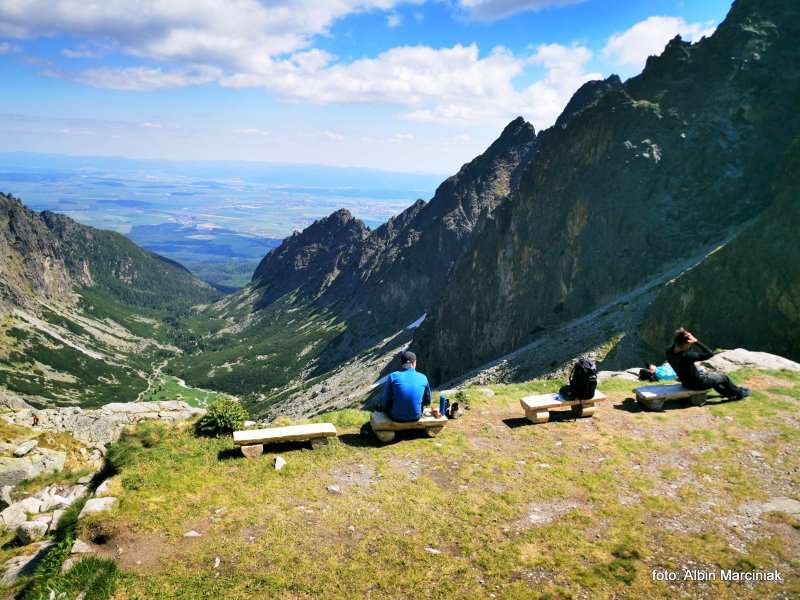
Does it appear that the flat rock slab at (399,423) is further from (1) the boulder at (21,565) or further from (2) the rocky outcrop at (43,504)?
(2) the rocky outcrop at (43,504)

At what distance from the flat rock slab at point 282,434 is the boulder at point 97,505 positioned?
3.83 metres

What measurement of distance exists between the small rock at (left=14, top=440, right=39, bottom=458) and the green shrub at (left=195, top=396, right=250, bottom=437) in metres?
19.3

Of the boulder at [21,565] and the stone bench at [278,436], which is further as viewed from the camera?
the stone bench at [278,436]

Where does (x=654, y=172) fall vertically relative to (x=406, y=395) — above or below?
above

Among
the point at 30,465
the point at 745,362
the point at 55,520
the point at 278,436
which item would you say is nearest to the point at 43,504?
the point at 55,520

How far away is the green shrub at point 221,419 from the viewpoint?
18281mm

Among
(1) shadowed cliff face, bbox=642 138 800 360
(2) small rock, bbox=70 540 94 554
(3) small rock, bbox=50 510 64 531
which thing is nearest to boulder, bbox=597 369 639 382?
(1) shadowed cliff face, bbox=642 138 800 360

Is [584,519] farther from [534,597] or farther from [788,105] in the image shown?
[788,105]

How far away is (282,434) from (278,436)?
18 cm

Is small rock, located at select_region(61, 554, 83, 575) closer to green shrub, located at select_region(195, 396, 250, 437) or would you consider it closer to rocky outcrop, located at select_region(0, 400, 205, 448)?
green shrub, located at select_region(195, 396, 250, 437)

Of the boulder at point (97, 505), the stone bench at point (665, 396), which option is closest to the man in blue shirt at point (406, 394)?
the boulder at point (97, 505)

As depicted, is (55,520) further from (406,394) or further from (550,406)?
(550,406)

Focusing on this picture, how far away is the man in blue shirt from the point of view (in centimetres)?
1730

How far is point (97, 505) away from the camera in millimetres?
13047
